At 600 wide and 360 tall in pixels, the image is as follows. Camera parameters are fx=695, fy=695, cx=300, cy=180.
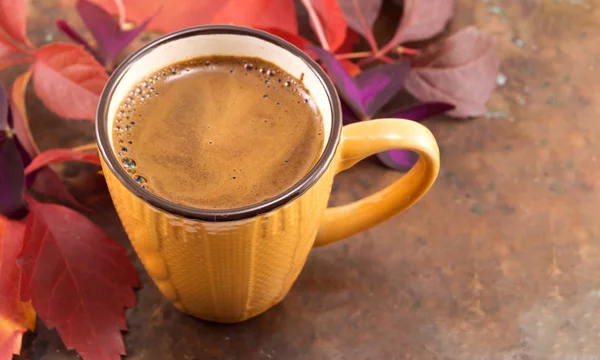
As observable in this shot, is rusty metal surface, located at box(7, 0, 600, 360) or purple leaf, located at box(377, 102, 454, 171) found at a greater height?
purple leaf, located at box(377, 102, 454, 171)

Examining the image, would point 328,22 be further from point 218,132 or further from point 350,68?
point 218,132

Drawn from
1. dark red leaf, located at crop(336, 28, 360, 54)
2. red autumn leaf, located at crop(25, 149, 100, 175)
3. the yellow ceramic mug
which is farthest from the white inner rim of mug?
dark red leaf, located at crop(336, 28, 360, 54)

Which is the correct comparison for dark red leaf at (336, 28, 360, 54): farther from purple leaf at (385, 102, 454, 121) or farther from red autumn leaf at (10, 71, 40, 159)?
red autumn leaf at (10, 71, 40, 159)

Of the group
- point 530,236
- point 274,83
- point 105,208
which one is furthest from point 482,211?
point 105,208

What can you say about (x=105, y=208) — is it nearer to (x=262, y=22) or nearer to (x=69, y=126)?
(x=69, y=126)

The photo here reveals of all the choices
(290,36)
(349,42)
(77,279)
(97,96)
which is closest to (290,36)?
(290,36)
